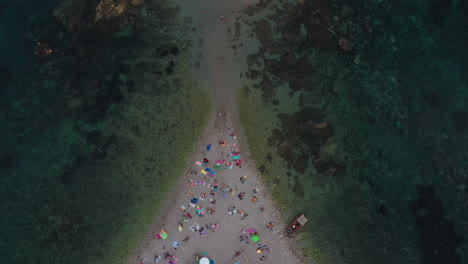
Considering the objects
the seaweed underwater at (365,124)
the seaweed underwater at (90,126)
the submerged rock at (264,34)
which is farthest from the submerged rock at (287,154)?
the submerged rock at (264,34)

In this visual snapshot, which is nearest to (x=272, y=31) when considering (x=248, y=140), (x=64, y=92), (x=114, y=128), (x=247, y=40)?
(x=247, y=40)

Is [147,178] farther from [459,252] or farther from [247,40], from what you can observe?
[459,252]

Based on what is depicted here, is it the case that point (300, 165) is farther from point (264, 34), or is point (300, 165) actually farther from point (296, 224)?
point (264, 34)

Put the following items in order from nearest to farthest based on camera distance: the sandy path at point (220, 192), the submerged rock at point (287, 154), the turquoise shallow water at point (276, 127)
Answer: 1. the turquoise shallow water at point (276, 127)
2. the sandy path at point (220, 192)
3. the submerged rock at point (287, 154)

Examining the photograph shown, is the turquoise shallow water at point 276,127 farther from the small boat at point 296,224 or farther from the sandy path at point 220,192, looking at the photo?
the sandy path at point 220,192

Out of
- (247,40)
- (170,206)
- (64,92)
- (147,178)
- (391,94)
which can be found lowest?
(170,206)

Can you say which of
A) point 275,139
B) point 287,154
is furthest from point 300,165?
point 275,139

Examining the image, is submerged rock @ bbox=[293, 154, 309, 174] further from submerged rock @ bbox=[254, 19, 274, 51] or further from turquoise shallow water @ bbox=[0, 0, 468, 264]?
submerged rock @ bbox=[254, 19, 274, 51]

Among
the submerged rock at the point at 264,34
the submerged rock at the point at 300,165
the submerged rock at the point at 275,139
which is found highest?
the submerged rock at the point at 264,34

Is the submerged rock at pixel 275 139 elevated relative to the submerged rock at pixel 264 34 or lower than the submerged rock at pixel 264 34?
lower
